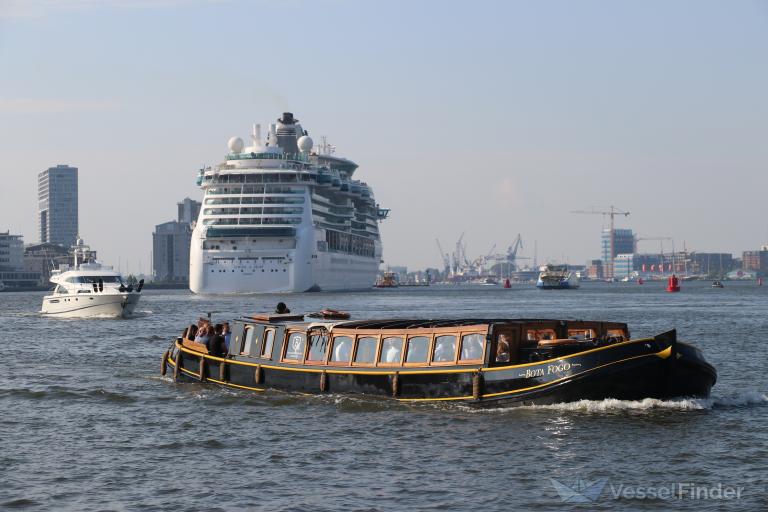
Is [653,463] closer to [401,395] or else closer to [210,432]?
[401,395]

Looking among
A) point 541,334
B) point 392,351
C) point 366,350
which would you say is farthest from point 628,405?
point 366,350

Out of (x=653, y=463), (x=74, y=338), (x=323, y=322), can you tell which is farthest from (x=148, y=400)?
(x=74, y=338)

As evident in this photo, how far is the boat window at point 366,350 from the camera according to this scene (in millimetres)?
30203

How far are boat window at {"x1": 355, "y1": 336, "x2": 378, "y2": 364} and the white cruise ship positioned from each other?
98.1 metres

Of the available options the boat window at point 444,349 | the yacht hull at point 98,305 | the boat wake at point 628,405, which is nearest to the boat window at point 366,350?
the boat window at point 444,349

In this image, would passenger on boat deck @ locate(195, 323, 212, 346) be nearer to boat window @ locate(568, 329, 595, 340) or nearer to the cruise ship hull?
boat window @ locate(568, 329, 595, 340)

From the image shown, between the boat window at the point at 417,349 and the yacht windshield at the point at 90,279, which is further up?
the yacht windshield at the point at 90,279

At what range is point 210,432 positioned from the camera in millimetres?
27094

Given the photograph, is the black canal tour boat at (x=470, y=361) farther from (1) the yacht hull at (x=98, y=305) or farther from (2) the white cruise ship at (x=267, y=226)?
(2) the white cruise ship at (x=267, y=226)

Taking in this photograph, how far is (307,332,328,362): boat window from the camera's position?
103ft

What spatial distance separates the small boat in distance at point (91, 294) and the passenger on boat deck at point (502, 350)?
52439mm

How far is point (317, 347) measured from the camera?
31578mm

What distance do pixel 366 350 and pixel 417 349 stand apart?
1836 millimetres

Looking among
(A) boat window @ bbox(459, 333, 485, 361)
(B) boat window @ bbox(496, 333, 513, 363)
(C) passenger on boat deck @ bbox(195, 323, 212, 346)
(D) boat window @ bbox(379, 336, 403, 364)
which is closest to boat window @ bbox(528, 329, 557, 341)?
(B) boat window @ bbox(496, 333, 513, 363)
